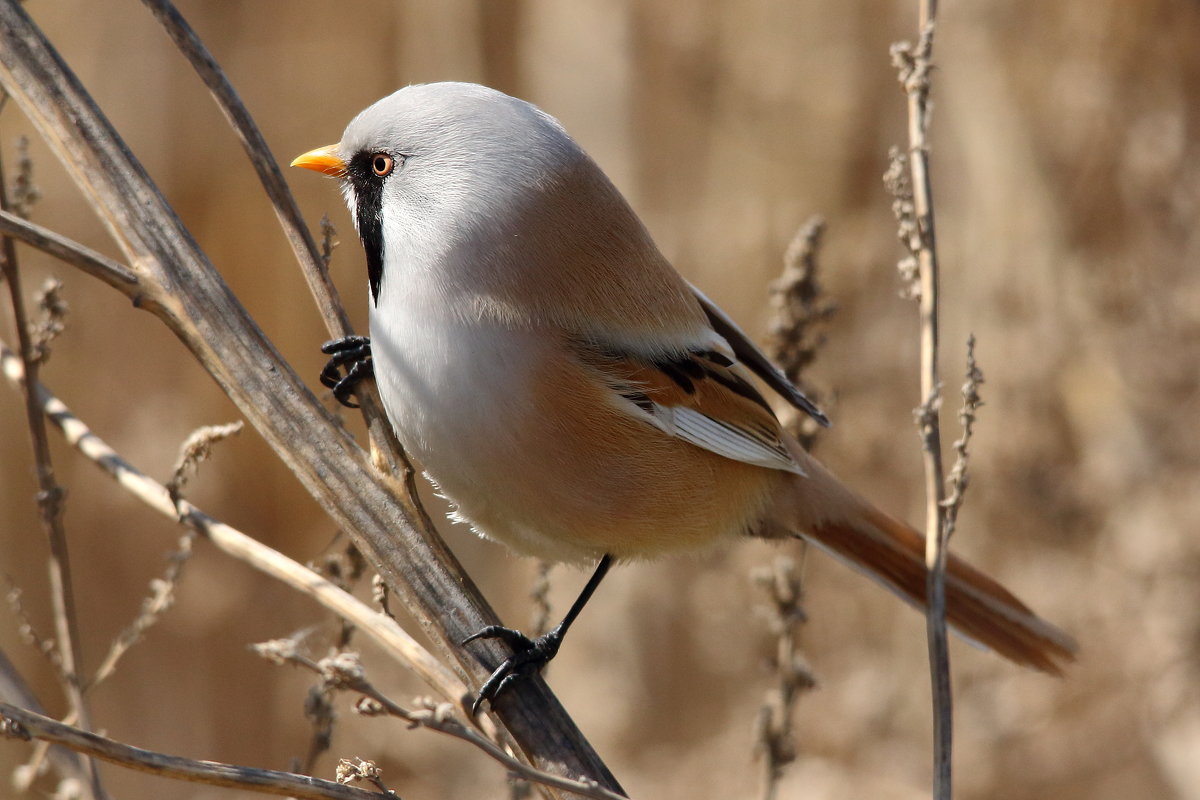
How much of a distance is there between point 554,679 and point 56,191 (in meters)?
2.98

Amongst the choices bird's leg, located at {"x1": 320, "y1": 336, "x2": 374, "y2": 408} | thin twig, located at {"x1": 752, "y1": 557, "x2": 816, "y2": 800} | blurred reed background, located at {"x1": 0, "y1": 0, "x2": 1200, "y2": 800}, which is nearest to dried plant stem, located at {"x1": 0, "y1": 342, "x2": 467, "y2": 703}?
bird's leg, located at {"x1": 320, "y1": 336, "x2": 374, "y2": 408}

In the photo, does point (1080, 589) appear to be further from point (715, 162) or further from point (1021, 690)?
point (715, 162)

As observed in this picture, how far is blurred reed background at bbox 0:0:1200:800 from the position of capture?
4230 millimetres

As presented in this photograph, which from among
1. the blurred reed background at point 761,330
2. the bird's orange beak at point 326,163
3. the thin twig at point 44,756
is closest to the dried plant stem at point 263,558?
the thin twig at point 44,756

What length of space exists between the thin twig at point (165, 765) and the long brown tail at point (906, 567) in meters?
1.61

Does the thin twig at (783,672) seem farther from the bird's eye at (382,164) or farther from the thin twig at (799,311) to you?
the bird's eye at (382,164)

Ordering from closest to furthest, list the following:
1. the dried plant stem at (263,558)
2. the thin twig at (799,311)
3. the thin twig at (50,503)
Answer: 1. the dried plant stem at (263,558)
2. the thin twig at (50,503)
3. the thin twig at (799,311)

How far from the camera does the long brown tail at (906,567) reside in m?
2.74

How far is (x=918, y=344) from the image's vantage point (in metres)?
4.49

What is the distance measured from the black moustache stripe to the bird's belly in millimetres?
139

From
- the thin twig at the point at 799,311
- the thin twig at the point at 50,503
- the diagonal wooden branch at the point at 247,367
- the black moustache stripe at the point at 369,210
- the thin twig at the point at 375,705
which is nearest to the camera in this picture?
the thin twig at the point at 375,705

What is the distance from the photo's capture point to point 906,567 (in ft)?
9.37

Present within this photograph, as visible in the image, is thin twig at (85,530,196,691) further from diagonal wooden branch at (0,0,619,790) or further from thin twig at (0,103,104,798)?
diagonal wooden branch at (0,0,619,790)

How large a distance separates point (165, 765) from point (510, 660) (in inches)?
27.8
